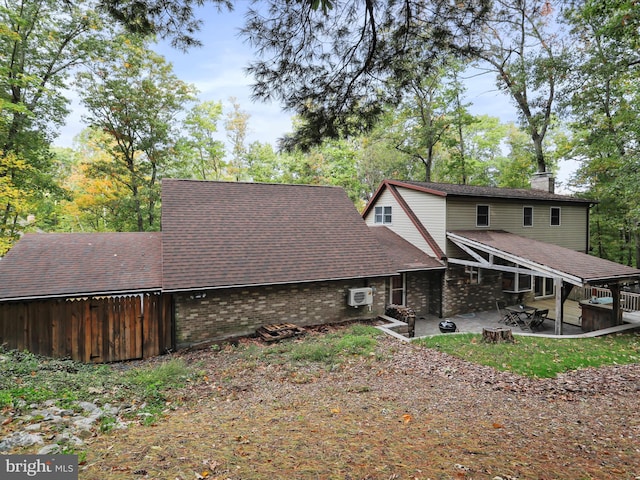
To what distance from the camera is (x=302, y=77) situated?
6.03 meters

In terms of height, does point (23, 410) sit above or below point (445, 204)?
below

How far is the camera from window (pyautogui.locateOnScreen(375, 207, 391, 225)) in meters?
17.3

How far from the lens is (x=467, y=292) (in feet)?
47.8

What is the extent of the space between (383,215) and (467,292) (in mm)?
5609

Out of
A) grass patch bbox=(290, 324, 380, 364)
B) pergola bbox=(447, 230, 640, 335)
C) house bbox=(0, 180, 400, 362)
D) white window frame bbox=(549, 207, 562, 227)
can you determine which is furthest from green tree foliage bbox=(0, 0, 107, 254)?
white window frame bbox=(549, 207, 562, 227)

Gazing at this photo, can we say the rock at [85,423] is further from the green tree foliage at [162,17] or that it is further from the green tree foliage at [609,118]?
the green tree foliage at [609,118]

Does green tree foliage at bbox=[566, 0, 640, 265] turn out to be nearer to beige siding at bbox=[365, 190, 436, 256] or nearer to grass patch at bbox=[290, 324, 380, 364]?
beige siding at bbox=[365, 190, 436, 256]

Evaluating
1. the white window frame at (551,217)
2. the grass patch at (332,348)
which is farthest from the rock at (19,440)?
the white window frame at (551,217)

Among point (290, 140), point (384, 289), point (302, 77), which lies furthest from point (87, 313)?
point (384, 289)

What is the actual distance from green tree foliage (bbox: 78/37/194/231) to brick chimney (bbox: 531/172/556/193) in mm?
22131

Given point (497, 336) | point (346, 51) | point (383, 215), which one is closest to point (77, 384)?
point (346, 51)

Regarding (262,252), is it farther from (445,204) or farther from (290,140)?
(445,204)

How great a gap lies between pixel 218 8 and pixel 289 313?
851 centimetres

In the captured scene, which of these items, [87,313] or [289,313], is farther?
[289,313]
